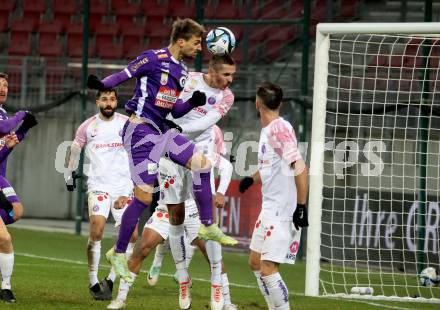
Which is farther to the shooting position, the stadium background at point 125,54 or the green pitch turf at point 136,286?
the stadium background at point 125,54

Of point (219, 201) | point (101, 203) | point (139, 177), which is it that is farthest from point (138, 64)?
point (101, 203)

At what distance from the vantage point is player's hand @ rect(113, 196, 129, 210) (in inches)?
437

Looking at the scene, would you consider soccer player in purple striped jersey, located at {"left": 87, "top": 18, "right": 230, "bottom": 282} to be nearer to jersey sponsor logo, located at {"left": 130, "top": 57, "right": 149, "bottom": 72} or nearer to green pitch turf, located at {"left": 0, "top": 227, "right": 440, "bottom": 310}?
jersey sponsor logo, located at {"left": 130, "top": 57, "right": 149, "bottom": 72}

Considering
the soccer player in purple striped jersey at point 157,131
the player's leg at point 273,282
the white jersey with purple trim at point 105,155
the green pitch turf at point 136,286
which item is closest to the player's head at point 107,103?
the white jersey with purple trim at point 105,155

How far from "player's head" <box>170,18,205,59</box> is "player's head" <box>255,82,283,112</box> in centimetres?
81

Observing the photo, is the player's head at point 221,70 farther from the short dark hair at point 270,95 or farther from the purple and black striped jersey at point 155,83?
the short dark hair at point 270,95

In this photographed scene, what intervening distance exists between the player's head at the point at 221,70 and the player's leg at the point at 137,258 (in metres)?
1.56

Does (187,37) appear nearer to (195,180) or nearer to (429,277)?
(195,180)

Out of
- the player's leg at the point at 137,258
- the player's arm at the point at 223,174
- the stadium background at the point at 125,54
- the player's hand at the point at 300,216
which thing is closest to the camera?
the player's hand at the point at 300,216

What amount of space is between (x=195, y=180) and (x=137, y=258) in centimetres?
102

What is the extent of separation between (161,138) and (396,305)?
11.3 feet

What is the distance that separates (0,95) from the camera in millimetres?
10016

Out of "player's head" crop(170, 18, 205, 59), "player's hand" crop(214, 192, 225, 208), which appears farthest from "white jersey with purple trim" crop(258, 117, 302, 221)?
"player's hand" crop(214, 192, 225, 208)

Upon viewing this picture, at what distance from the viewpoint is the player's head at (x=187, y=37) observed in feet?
29.6
